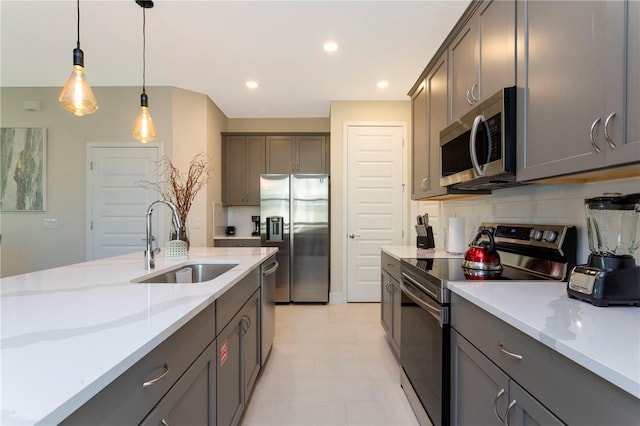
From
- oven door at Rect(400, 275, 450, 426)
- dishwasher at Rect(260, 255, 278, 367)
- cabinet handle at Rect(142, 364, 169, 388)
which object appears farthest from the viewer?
dishwasher at Rect(260, 255, 278, 367)

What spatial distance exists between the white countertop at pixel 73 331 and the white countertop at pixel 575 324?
95 cm

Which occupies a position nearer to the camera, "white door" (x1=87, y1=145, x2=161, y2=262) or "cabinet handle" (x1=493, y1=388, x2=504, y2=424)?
"cabinet handle" (x1=493, y1=388, x2=504, y2=424)

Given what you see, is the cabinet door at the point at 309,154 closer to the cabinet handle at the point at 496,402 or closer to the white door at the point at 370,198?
the white door at the point at 370,198

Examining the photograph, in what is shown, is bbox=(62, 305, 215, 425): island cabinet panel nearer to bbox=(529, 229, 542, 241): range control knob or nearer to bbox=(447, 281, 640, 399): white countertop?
bbox=(447, 281, 640, 399): white countertop

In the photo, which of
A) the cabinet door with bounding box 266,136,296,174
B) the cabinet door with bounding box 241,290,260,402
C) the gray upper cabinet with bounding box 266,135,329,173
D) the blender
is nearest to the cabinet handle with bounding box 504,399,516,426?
the blender

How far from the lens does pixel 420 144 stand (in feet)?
8.96

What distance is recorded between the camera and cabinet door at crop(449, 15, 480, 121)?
1820 mm

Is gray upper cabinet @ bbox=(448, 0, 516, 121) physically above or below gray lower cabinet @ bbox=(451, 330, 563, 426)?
above

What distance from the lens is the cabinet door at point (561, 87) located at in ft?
3.24

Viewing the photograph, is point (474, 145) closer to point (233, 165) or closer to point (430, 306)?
point (430, 306)

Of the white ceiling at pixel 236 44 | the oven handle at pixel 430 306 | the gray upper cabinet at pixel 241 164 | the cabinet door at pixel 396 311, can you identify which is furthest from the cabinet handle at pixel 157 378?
the gray upper cabinet at pixel 241 164

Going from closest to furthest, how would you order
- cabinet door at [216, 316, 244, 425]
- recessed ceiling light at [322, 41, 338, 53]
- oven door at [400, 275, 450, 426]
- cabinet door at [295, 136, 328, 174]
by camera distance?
cabinet door at [216, 316, 244, 425] → oven door at [400, 275, 450, 426] → recessed ceiling light at [322, 41, 338, 53] → cabinet door at [295, 136, 328, 174]

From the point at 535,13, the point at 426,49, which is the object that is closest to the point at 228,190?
the point at 426,49

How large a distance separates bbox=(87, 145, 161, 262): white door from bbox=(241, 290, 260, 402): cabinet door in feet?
8.25
